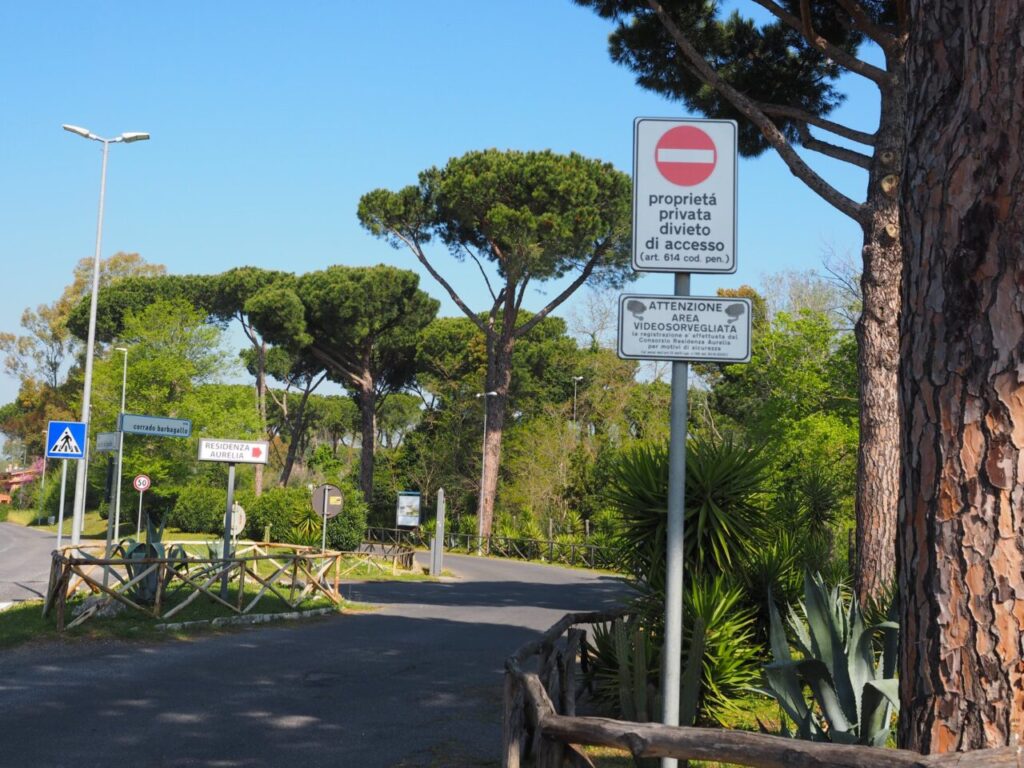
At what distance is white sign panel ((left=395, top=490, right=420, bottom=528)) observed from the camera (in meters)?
32.0

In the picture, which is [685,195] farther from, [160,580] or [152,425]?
[152,425]

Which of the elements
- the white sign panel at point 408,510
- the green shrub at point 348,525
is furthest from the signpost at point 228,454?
the green shrub at point 348,525

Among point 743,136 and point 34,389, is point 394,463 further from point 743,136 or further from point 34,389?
point 743,136

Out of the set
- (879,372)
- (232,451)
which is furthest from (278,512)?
(879,372)

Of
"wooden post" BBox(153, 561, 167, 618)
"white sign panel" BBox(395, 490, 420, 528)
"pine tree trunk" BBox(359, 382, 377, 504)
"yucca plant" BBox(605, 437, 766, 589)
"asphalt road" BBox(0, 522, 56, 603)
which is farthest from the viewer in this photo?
"pine tree trunk" BBox(359, 382, 377, 504)

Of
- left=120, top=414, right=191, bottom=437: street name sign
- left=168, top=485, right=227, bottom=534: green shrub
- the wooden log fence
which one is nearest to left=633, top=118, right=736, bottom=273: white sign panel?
the wooden log fence

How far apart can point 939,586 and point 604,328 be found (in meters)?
45.1

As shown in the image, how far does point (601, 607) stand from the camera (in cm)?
1959

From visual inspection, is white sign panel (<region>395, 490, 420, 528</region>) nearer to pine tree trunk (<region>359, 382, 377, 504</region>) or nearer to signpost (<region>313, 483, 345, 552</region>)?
signpost (<region>313, 483, 345, 552</region>)

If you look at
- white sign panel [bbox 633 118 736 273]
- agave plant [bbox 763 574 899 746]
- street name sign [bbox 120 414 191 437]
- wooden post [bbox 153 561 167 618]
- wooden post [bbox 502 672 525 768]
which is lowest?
wooden post [bbox 153 561 167 618]

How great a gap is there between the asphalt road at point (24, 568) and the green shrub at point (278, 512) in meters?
7.34

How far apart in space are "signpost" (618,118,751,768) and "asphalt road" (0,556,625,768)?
3961 millimetres

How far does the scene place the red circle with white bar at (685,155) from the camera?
3965 millimetres

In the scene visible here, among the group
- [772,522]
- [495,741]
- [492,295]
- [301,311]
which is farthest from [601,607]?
[301,311]
